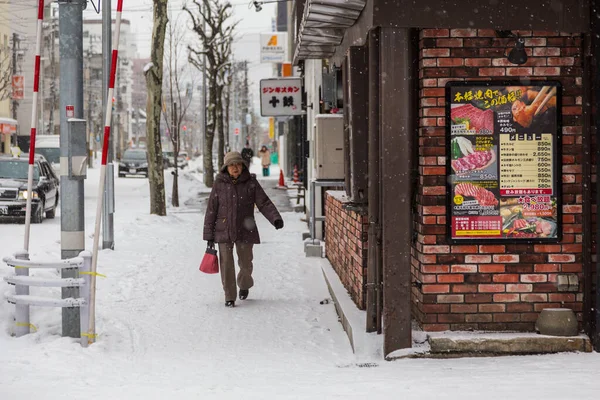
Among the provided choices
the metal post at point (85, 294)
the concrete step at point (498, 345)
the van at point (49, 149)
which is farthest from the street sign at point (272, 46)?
the concrete step at point (498, 345)

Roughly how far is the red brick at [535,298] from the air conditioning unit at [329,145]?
4.84 metres

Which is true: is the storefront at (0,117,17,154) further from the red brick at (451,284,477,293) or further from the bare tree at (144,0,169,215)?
the red brick at (451,284,477,293)

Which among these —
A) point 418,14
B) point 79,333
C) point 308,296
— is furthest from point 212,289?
point 418,14

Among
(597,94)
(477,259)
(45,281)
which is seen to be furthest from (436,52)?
(45,281)

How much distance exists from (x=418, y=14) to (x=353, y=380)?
283 cm

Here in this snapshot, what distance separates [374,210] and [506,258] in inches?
45.3

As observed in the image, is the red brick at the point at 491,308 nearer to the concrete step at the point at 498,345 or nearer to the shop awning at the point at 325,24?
the concrete step at the point at 498,345

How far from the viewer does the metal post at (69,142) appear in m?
7.83

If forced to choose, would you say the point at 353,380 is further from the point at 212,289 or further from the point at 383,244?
the point at 212,289

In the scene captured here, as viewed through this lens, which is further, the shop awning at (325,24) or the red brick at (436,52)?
the shop awning at (325,24)

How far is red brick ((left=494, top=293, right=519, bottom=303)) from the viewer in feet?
23.9

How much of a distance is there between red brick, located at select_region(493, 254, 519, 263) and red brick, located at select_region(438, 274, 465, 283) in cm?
31

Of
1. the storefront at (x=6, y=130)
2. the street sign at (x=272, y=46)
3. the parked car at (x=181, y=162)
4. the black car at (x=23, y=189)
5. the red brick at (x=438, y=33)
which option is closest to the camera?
the red brick at (x=438, y=33)

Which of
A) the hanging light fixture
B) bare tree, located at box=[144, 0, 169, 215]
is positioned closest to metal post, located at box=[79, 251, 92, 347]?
the hanging light fixture
